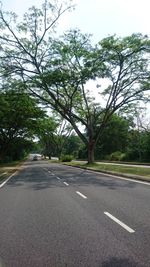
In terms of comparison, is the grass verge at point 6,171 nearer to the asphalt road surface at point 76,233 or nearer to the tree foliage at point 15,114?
the tree foliage at point 15,114

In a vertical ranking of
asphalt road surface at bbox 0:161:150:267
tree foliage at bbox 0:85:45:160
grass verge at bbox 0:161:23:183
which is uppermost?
tree foliage at bbox 0:85:45:160

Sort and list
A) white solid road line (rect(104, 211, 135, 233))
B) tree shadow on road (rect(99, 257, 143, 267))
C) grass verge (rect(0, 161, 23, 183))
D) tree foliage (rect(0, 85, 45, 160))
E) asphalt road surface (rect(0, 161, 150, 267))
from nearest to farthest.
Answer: tree shadow on road (rect(99, 257, 143, 267)), asphalt road surface (rect(0, 161, 150, 267)), white solid road line (rect(104, 211, 135, 233)), grass verge (rect(0, 161, 23, 183)), tree foliage (rect(0, 85, 45, 160))

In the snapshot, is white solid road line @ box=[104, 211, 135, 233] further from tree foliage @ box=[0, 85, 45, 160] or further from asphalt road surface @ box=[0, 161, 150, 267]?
tree foliage @ box=[0, 85, 45, 160]

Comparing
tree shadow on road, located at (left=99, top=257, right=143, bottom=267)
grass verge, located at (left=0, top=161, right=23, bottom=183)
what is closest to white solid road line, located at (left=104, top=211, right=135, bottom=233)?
tree shadow on road, located at (left=99, top=257, right=143, bottom=267)

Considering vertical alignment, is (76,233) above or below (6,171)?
below

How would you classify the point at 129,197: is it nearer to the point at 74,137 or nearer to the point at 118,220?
the point at 118,220

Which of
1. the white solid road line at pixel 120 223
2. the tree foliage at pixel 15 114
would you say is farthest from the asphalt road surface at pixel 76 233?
the tree foliage at pixel 15 114

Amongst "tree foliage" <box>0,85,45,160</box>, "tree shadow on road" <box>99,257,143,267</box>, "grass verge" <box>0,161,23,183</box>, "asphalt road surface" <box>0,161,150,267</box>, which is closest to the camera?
"tree shadow on road" <box>99,257,143,267</box>

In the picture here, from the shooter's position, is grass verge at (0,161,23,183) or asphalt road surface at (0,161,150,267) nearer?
asphalt road surface at (0,161,150,267)

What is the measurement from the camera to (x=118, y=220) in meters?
9.16

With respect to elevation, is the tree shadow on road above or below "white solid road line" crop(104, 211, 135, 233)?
below

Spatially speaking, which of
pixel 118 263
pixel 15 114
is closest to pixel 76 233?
pixel 118 263

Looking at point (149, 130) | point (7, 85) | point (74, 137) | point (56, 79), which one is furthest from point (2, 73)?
point (74, 137)

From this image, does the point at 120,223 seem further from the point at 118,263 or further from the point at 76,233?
the point at 118,263
